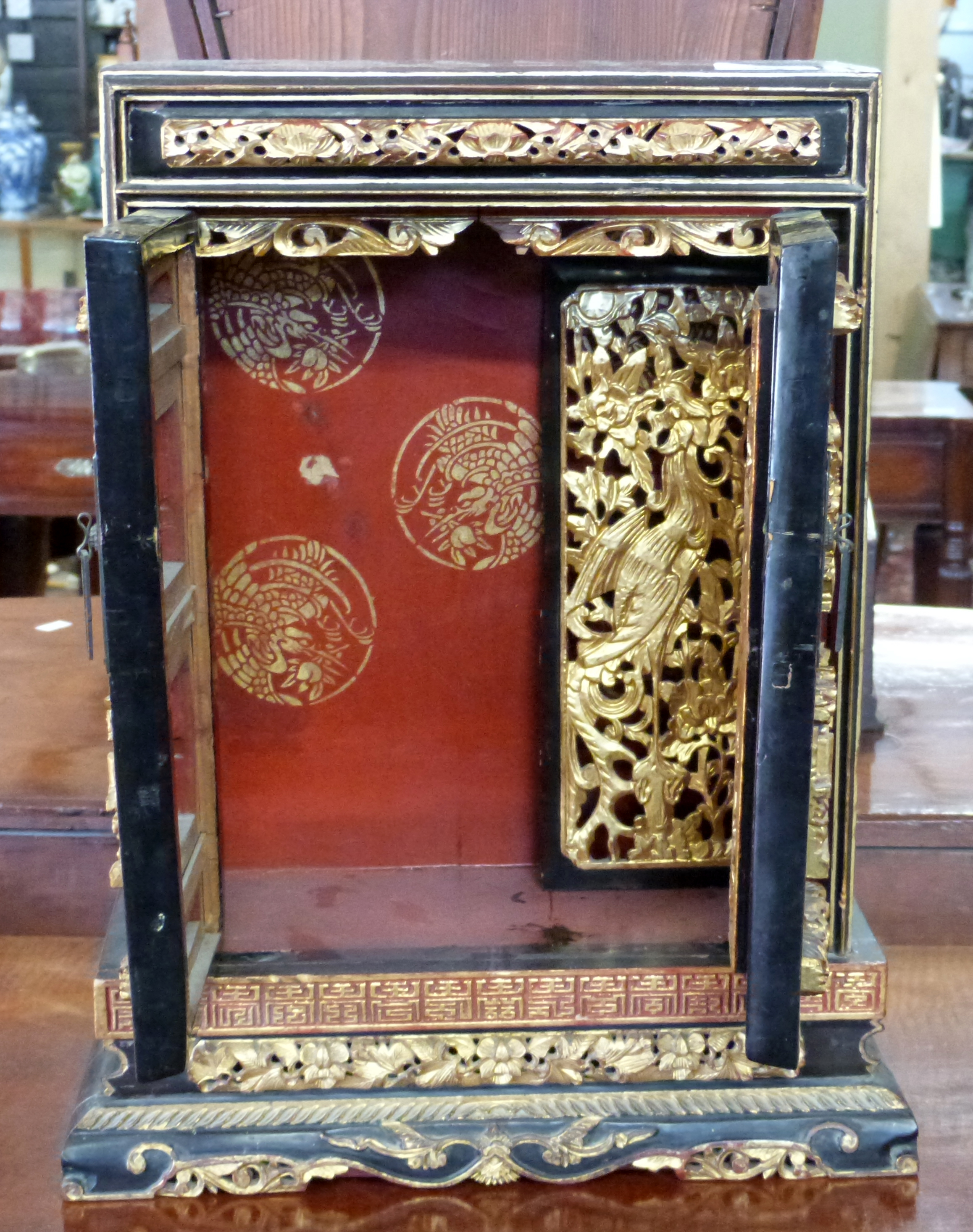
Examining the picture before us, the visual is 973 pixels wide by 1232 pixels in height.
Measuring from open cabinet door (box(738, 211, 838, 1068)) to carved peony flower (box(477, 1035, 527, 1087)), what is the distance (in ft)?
0.73

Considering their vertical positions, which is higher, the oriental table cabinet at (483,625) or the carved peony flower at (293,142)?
the carved peony flower at (293,142)

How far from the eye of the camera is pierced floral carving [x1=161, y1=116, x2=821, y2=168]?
105cm

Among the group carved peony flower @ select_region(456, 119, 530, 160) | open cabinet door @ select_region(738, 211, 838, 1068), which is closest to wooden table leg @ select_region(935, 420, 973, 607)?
open cabinet door @ select_region(738, 211, 838, 1068)

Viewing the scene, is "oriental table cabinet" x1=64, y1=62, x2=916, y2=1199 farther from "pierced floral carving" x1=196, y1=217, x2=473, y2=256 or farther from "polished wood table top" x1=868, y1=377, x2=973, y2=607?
"polished wood table top" x1=868, y1=377, x2=973, y2=607

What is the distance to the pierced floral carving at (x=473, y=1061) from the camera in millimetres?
1213

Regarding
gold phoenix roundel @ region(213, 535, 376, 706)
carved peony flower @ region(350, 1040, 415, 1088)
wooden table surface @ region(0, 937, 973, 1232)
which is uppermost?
gold phoenix roundel @ region(213, 535, 376, 706)

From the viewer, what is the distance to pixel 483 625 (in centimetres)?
148

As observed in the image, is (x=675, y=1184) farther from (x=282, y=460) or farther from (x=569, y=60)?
(x=569, y=60)

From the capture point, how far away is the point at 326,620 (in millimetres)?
1446

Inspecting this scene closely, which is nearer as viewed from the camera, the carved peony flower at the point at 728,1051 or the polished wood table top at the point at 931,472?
the carved peony flower at the point at 728,1051

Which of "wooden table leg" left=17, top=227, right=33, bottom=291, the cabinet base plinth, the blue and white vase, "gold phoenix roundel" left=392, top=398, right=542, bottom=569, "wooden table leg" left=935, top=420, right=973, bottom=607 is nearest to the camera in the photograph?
the cabinet base plinth

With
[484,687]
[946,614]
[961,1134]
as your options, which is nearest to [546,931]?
[484,687]

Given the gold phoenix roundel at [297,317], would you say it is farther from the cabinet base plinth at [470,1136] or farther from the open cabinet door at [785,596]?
the cabinet base plinth at [470,1136]

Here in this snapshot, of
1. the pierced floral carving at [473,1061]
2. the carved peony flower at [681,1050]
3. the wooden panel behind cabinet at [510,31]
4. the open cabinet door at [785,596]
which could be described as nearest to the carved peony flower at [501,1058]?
the pierced floral carving at [473,1061]
